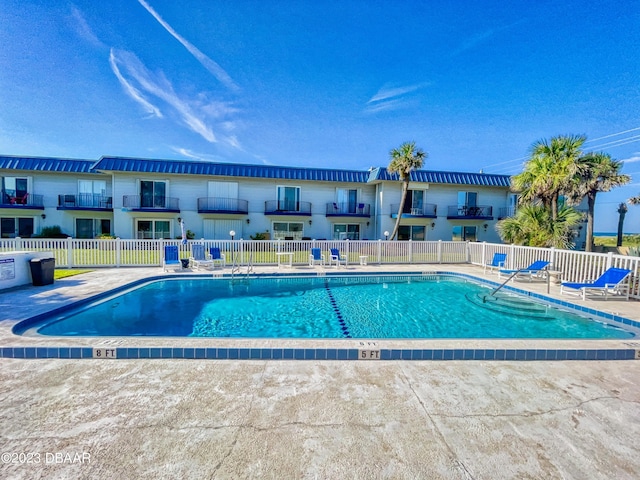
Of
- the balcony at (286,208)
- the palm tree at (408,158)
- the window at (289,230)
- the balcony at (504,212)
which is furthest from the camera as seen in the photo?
the balcony at (504,212)

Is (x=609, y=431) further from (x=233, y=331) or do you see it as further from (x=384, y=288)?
(x=384, y=288)

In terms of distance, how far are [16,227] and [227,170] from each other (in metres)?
15.3

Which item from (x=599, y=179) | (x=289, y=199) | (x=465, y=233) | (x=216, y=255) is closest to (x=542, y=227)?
(x=599, y=179)

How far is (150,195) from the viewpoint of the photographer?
19.7m

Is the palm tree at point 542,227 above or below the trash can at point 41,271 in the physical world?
above

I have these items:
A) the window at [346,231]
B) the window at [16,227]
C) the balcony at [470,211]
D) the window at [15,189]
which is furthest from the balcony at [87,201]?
the balcony at [470,211]

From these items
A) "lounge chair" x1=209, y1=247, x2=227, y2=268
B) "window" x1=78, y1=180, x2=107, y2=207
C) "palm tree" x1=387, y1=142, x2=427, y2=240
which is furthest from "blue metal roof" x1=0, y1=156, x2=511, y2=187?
"lounge chair" x1=209, y1=247, x2=227, y2=268

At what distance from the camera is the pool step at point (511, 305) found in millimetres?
7130

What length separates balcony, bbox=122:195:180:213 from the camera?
19.1 metres

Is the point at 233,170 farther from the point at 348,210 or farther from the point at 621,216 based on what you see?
the point at 621,216

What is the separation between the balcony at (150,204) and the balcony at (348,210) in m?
11.0

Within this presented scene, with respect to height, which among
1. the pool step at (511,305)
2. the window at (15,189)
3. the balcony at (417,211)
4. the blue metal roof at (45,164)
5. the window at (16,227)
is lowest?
the pool step at (511,305)

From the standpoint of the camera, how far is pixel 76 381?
11.1 ft

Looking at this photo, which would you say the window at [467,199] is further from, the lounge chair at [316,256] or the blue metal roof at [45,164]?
the blue metal roof at [45,164]
